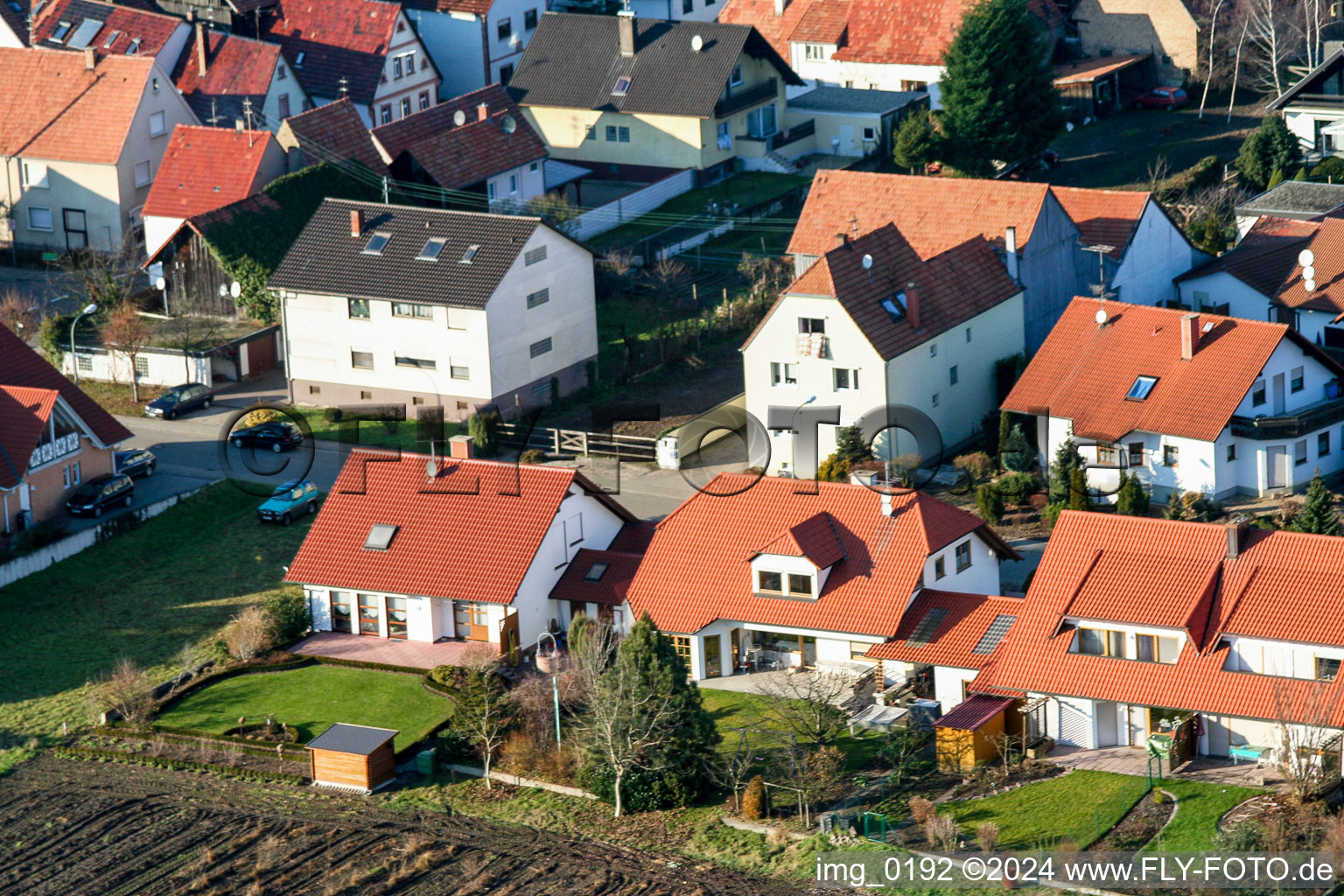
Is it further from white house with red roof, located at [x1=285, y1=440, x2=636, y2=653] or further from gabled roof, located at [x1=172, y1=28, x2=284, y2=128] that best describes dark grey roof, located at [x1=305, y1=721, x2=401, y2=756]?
gabled roof, located at [x1=172, y1=28, x2=284, y2=128]

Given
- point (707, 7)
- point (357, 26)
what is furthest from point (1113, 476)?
point (707, 7)

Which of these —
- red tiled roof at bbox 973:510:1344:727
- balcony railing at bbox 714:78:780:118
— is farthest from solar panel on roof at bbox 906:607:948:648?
balcony railing at bbox 714:78:780:118

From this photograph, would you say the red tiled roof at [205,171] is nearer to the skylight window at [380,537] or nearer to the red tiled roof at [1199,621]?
the skylight window at [380,537]

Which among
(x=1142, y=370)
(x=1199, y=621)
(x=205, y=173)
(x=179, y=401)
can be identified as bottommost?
(x=1199, y=621)

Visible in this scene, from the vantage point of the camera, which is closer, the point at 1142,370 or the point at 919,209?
the point at 1142,370

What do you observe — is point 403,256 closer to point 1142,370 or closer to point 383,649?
point 383,649

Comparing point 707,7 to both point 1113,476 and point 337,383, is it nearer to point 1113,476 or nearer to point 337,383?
point 337,383

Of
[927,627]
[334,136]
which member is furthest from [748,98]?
[927,627]
